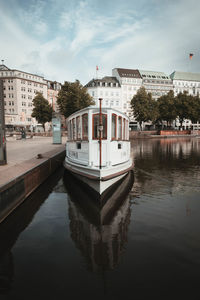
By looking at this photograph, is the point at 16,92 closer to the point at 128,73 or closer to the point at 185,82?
the point at 128,73

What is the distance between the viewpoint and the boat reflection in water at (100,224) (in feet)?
16.6

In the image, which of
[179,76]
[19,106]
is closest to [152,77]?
[179,76]

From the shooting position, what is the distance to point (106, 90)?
259 feet

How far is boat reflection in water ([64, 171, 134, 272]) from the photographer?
16.6 feet

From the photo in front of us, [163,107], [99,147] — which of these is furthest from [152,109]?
[99,147]

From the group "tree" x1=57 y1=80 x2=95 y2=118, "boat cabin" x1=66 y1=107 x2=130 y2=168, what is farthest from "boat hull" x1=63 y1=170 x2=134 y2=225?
"tree" x1=57 y1=80 x2=95 y2=118

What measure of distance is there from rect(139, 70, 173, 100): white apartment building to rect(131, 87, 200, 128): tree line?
1883 cm

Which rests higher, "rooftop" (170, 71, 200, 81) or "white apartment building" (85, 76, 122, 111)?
"rooftop" (170, 71, 200, 81)

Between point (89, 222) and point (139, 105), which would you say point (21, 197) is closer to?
point (89, 222)

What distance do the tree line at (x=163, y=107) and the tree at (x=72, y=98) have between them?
24.1 meters

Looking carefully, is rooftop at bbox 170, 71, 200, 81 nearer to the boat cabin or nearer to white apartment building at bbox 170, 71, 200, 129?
white apartment building at bbox 170, 71, 200, 129

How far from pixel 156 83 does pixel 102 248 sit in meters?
92.1

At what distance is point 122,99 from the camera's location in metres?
82.2

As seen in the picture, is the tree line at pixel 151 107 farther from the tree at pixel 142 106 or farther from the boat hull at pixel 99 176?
the boat hull at pixel 99 176
